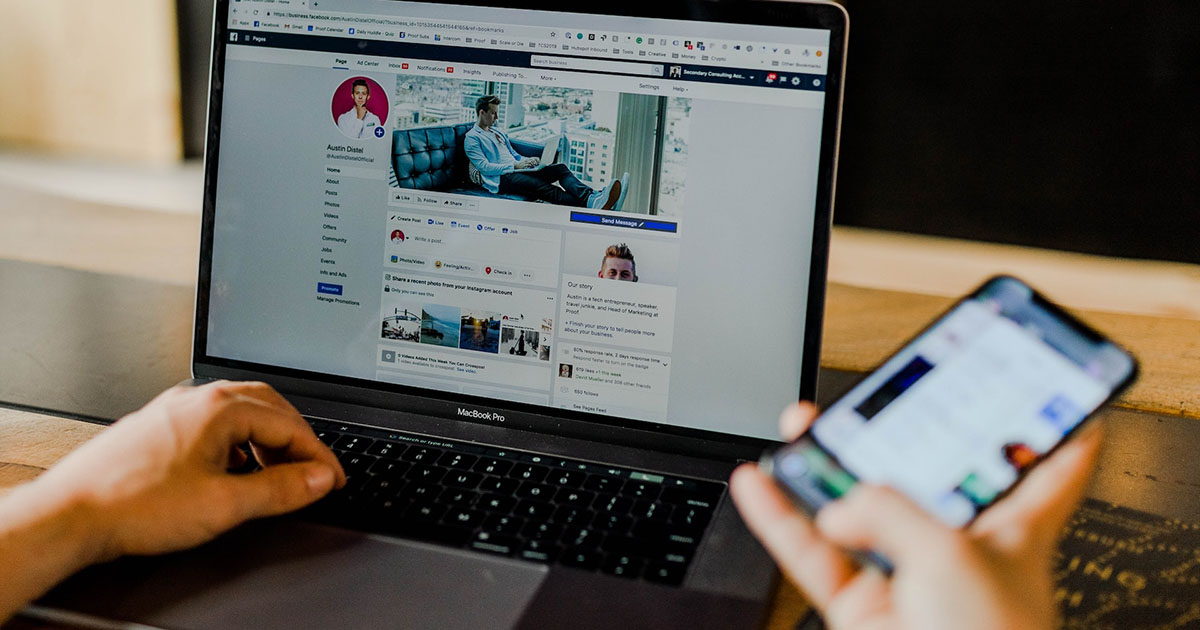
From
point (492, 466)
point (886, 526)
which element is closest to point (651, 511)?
→ point (492, 466)

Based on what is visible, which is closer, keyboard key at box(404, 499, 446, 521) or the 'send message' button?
keyboard key at box(404, 499, 446, 521)

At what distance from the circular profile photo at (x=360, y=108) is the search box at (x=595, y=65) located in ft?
0.42

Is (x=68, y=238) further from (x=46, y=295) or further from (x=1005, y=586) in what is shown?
(x=1005, y=586)

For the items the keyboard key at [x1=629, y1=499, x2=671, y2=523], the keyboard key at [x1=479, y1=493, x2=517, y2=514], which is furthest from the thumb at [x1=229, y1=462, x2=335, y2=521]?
the keyboard key at [x1=629, y1=499, x2=671, y2=523]

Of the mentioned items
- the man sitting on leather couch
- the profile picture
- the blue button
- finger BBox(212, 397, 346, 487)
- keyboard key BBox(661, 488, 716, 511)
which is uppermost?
the man sitting on leather couch

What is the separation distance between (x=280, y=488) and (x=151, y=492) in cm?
7

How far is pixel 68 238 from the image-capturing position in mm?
1230

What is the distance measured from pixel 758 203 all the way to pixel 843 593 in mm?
321

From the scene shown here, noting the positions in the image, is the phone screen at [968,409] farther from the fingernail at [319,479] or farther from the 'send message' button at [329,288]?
the 'send message' button at [329,288]

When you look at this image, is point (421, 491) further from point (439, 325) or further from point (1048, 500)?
point (1048, 500)

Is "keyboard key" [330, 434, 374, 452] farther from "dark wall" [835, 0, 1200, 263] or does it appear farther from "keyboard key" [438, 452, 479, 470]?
"dark wall" [835, 0, 1200, 263]

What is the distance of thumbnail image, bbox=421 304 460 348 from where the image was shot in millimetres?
771

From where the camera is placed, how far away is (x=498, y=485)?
2.23 ft

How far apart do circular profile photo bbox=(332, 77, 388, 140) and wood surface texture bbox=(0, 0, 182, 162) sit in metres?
2.89
